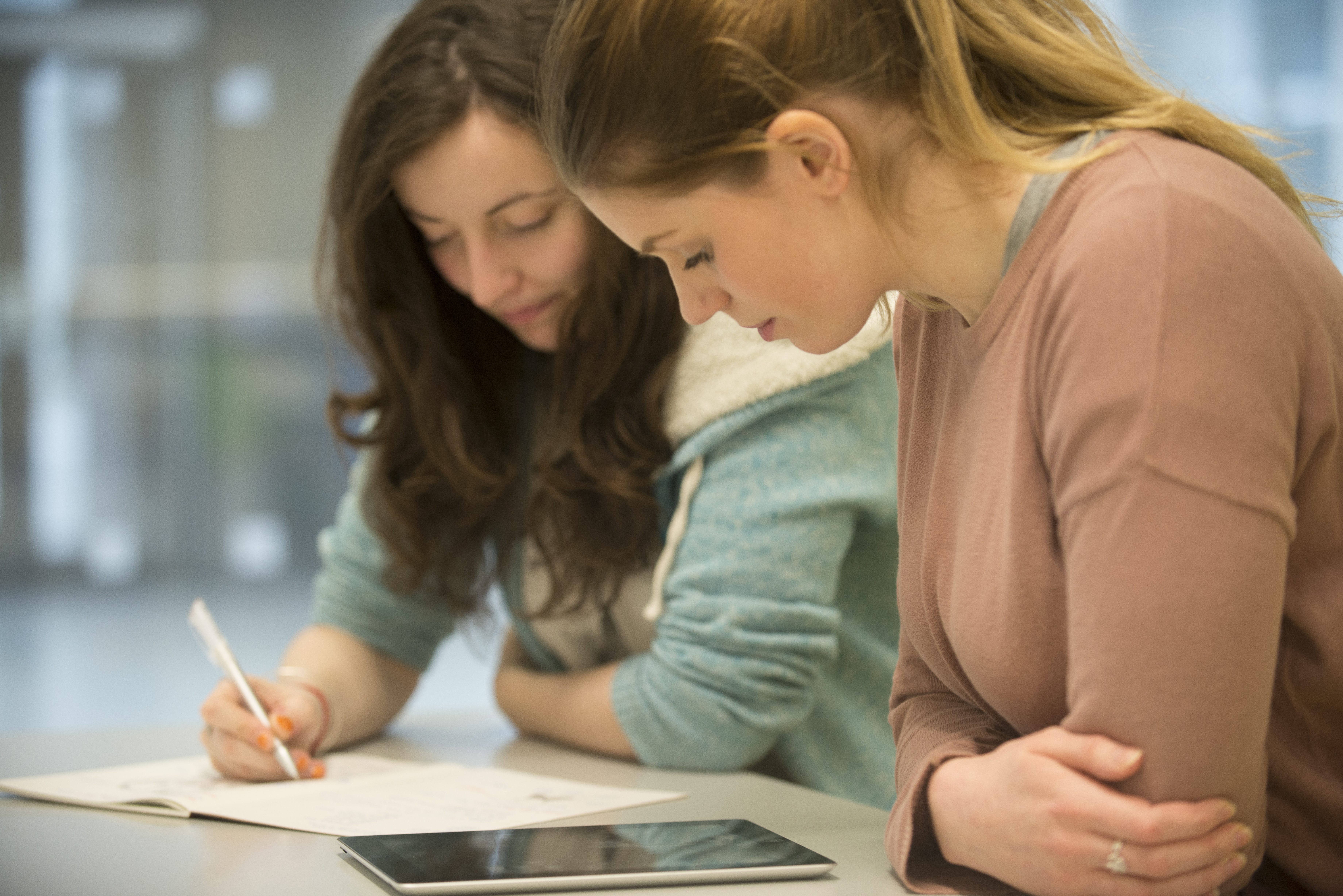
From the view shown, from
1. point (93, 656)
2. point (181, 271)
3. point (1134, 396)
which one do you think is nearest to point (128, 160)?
point (181, 271)

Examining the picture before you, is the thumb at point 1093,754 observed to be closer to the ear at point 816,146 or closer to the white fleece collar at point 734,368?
the ear at point 816,146

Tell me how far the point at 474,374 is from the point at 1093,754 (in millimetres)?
858

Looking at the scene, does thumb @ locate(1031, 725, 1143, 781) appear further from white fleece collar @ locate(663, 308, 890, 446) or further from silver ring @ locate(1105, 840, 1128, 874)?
white fleece collar @ locate(663, 308, 890, 446)

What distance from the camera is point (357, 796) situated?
0.95 m

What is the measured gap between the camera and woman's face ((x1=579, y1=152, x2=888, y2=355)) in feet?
2.21

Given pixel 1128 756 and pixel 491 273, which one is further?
pixel 491 273

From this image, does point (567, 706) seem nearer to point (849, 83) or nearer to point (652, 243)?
point (652, 243)

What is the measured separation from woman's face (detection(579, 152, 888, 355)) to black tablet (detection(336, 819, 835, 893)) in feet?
0.97

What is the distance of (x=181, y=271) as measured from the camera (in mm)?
3387

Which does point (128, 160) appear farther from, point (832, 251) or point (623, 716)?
point (832, 251)

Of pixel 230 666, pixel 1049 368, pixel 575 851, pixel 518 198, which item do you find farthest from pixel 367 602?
pixel 1049 368

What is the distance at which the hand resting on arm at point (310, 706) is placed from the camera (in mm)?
1032

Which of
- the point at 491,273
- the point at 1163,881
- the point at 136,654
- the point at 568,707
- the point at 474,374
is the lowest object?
the point at 136,654

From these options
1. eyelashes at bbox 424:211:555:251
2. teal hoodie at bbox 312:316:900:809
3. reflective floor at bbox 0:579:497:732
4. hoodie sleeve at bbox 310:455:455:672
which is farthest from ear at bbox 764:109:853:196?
reflective floor at bbox 0:579:497:732
